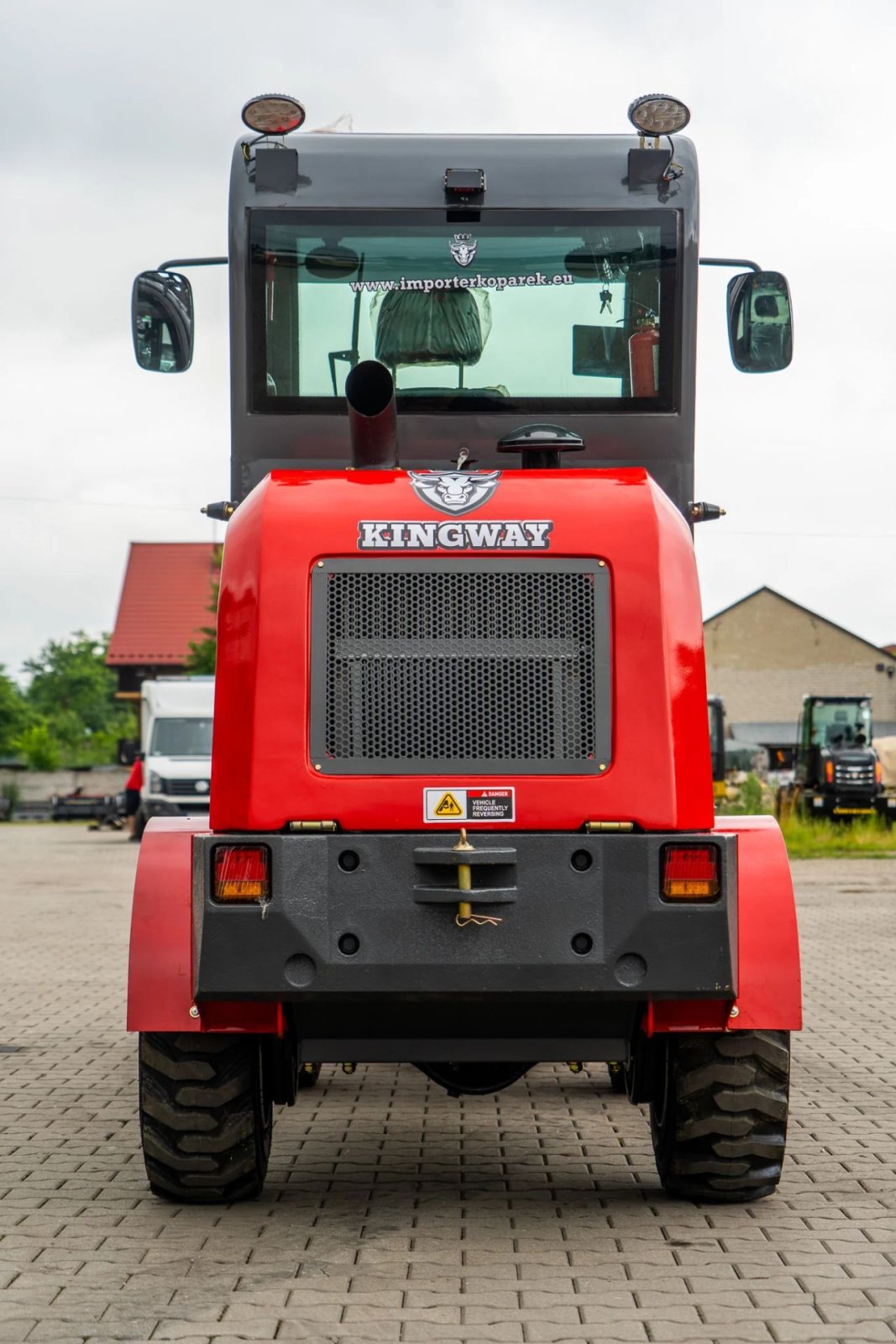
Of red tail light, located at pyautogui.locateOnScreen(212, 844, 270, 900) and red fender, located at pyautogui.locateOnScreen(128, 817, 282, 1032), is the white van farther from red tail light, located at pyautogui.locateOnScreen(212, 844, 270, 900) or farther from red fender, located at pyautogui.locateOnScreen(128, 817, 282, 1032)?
red tail light, located at pyautogui.locateOnScreen(212, 844, 270, 900)

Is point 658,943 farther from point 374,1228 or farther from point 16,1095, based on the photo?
point 16,1095

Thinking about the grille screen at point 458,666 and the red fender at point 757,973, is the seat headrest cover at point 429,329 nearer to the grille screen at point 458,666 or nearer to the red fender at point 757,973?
the grille screen at point 458,666

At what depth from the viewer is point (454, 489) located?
221 inches

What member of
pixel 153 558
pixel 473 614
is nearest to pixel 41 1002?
pixel 473 614

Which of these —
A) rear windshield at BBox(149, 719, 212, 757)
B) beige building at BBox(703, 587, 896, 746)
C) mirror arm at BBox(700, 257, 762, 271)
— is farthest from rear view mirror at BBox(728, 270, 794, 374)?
beige building at BBox(703, 587, 896, 746)

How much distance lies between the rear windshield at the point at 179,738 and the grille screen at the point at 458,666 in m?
25.8

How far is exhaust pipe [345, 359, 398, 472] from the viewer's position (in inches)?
237

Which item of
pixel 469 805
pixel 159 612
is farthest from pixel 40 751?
pixel 469 805

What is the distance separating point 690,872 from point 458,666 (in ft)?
2.99

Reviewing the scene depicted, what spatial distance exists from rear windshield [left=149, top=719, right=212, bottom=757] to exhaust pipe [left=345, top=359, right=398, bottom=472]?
82.7ft

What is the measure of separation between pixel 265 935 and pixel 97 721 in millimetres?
108038

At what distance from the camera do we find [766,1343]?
446cm

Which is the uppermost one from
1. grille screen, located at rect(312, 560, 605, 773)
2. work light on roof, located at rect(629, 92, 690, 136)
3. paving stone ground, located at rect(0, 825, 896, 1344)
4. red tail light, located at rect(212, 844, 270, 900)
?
work light on roof, located at rect(629, 92, 690, 136)

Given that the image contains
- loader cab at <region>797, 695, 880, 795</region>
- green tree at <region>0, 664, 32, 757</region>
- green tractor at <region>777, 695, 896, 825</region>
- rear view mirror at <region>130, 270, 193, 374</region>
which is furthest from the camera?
green tree at <region>0, 664, 32, 757</region>
